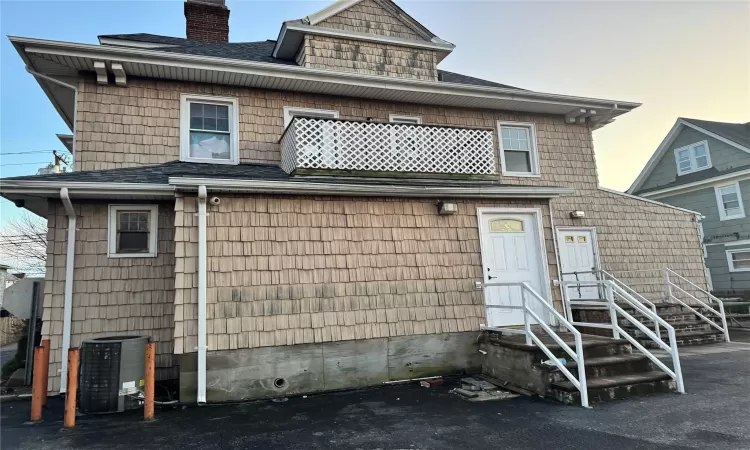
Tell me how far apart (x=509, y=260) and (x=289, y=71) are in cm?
571

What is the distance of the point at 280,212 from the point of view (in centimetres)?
666

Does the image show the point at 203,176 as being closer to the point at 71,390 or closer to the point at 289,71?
the point at 71,390

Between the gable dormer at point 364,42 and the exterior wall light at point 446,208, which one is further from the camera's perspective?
the gable dormer at point 364,42

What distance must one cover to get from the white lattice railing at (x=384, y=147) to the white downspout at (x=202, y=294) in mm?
1742

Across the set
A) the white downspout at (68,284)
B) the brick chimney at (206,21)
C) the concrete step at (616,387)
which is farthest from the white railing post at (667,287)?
the brick chimney at (206,21)

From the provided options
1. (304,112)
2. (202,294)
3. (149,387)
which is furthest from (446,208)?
(149,387)

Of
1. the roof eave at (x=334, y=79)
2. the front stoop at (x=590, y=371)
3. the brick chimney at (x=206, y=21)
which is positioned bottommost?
the front stoop at (x=590, y=371)

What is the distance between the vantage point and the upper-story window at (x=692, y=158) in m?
16.7

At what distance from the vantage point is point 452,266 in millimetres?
7426

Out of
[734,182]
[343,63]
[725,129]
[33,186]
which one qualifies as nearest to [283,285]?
[33,186]

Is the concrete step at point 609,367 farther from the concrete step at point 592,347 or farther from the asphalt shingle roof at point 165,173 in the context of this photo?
the asphalt shingle roof at point 165,173

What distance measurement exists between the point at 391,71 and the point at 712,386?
8.27m

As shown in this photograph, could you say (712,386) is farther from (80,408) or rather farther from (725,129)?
(725,129)

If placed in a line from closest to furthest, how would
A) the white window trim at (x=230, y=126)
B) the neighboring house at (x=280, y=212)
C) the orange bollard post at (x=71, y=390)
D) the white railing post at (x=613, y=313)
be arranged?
the orange bollard post at (x=71, y=390), the neighboring house at (x=280, y=212), the white railing post at (x=613, y=313), the white window trim at (x=230, y=126)
